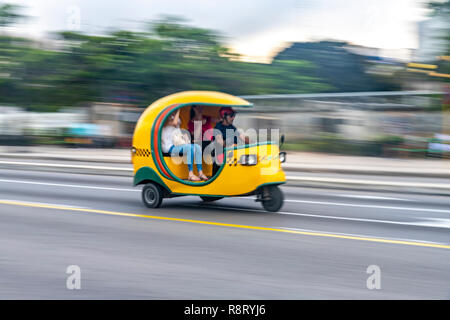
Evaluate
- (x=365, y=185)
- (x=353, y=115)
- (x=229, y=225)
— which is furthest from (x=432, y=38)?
(x=229, y=225)

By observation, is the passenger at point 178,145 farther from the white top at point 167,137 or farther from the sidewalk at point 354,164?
the sidewalk at point 354,164

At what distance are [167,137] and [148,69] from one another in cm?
2506

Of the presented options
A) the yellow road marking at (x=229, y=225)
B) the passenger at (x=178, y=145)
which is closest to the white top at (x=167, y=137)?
the passenger at (x=178, y=145)

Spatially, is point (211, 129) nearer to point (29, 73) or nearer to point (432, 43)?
point (432, 43)

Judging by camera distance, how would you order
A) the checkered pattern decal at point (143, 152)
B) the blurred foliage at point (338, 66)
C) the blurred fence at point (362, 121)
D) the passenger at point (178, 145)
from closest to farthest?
the passenger at point (178, 145)
the checkered pattern decal at point (143, 152)
the blurred fence at point (362, 121)
the blurred foliage at point (338, 66)

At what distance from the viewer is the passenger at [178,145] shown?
9.65 m

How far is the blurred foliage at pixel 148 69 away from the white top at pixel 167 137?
2359cm

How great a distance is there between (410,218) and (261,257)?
3763 millimetres

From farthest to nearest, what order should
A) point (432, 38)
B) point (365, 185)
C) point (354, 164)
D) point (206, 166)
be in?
point (432, 38) → point (354, 164) → point (365, 185) → point (206, 166)

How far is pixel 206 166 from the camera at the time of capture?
32.9ft

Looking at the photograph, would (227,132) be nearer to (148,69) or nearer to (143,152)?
(143,152)

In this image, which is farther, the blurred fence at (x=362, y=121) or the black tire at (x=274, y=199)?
the blurred fence at (x=362, y=121)
